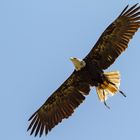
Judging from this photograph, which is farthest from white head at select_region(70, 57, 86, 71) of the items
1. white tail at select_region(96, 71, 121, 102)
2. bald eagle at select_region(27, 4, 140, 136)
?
white tail at select_region(96, 71, 121, 102)

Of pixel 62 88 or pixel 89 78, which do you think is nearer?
pixel 89 78

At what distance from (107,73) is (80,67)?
31.1 inches

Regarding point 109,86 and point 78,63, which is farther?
point 109,86

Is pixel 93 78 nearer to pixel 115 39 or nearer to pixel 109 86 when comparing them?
pixel 109 86

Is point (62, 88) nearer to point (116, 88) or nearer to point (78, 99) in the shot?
point (78, 99)

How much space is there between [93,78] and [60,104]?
6.03ft

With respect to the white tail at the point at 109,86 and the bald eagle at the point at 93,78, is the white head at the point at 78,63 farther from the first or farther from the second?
the white tail at the point at 109,86

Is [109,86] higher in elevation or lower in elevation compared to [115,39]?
lower

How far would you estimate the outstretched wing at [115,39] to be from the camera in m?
17.7

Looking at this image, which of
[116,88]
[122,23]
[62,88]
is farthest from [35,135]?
[122,23]

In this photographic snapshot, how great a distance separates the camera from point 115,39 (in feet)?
59.0

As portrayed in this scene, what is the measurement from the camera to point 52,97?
18750 millimetres

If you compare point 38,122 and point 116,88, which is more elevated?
point 38,122

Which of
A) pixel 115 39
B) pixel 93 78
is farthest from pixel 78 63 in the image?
pixel 115 39
